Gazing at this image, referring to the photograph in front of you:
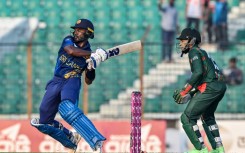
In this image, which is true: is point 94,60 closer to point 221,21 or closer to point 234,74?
point 234,74

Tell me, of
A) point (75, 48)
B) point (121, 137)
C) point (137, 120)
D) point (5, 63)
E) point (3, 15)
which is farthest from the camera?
point (3, 15)

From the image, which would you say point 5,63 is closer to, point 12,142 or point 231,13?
point 12,142

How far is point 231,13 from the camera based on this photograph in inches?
827

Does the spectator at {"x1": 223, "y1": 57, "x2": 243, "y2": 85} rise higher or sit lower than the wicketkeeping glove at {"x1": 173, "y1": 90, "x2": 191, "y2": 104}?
higher

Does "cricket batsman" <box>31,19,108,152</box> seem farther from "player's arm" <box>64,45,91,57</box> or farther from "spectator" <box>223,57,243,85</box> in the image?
"spectator" <box>223,57,243,85</box>

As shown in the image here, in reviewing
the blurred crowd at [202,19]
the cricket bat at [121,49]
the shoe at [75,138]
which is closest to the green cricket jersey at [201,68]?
the cricket bat at [121,49]

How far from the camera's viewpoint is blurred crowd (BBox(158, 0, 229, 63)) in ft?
64.4

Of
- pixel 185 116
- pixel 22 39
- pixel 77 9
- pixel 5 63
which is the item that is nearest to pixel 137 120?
pixel 185 116

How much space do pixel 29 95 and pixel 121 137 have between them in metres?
2.30

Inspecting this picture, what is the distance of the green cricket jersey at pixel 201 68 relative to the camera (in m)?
11.4

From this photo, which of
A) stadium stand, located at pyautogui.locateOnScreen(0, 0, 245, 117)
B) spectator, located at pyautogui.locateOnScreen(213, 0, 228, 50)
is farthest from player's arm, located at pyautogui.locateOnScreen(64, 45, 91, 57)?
spectator, located at pyautogui.locateOnScreen(213, 0, 228, 50)

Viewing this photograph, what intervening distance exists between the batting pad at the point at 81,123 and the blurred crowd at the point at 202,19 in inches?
333

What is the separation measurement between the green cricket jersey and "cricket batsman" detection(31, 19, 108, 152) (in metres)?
1.27

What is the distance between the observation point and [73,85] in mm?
11445
